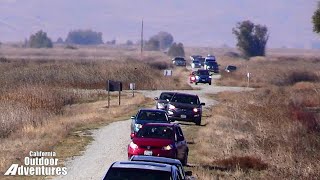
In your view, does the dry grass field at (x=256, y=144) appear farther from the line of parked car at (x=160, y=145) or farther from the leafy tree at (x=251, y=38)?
the leafy tree at (x=251, y=38)

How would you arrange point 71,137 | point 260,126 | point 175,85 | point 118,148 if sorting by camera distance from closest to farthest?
point 118,148 → point 71,137 → point 260,126 → point 175,85

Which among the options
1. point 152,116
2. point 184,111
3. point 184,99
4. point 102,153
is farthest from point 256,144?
point 184,99

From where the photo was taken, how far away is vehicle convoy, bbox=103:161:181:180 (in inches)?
598

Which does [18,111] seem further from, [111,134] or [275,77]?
[275,77]

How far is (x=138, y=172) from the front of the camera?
50.0ft

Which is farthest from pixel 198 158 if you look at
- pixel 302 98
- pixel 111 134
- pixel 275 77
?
pixel 275 77

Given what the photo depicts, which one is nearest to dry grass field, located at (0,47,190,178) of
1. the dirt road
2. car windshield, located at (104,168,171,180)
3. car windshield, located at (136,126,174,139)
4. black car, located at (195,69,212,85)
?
the dirt road

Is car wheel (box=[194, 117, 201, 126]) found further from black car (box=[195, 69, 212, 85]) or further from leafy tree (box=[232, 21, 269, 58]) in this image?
leafy tree (box=[232, 21, 269, 58])

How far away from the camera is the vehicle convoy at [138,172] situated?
49.8 feet

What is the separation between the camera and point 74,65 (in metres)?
80.1

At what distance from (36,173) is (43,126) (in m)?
15.2

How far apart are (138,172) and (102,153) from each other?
13.7 metres

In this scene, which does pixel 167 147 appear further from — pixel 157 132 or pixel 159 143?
pixel 157 132

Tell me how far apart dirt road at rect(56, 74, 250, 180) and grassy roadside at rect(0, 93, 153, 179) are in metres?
0.48
